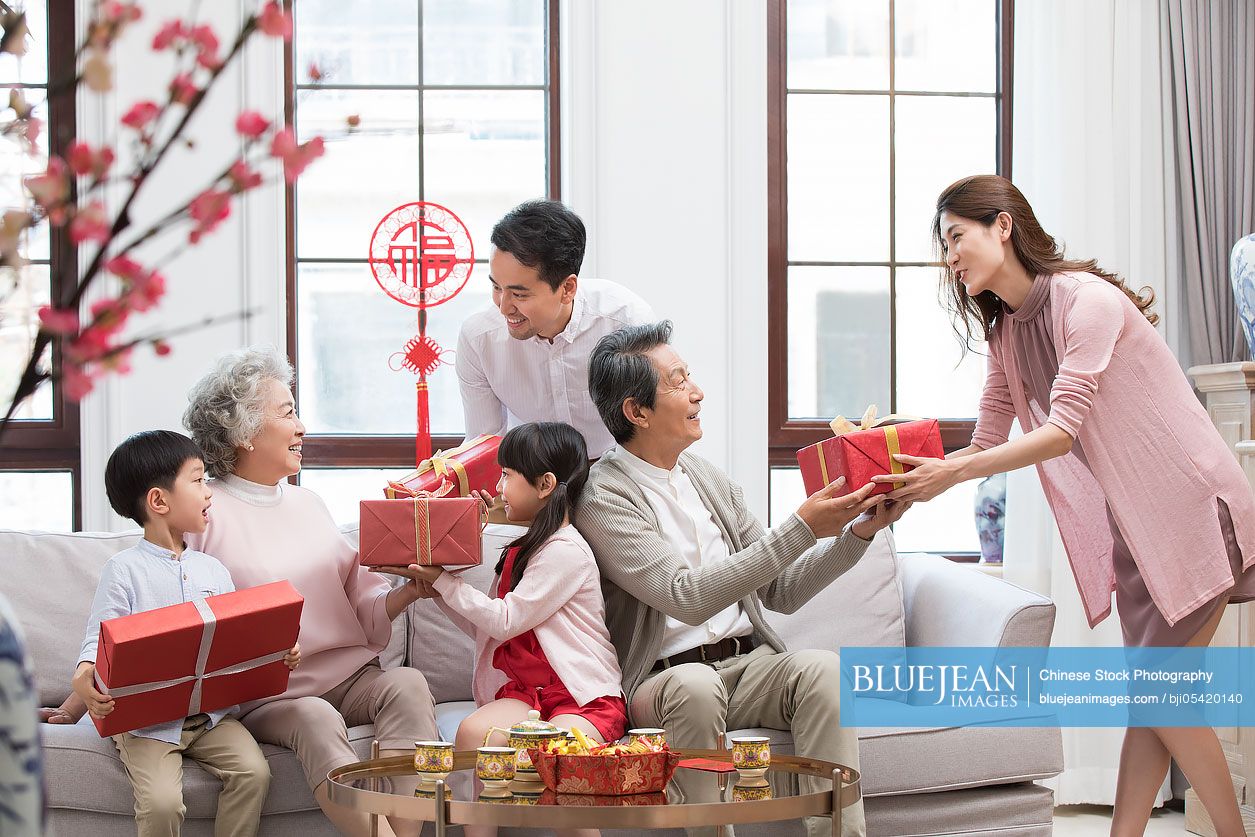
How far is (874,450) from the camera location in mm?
2330

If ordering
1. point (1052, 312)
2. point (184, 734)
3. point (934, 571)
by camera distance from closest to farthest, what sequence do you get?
point (184, 734) → point (1052, 312) → point (934, 571)

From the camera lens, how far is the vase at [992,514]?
3.80m

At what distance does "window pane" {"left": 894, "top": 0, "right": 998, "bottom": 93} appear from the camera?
400cm

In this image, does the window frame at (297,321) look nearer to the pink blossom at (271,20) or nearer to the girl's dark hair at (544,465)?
the girl's dark hair at (544,465)

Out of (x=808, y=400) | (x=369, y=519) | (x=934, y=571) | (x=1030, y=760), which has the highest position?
(x=808, y=400)

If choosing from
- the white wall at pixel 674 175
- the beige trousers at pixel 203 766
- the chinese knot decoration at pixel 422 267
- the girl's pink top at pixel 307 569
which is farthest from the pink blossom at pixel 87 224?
the white wall at pixel 674 175

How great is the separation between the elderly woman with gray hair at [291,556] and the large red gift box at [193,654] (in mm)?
189

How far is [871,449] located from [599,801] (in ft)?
3.00

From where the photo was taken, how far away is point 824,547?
250 centimetres

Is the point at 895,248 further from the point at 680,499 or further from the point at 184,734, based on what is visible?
the point at 184,734

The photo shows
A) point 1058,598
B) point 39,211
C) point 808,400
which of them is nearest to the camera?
Result: point 39,211

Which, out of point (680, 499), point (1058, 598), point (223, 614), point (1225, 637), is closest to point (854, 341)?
point (1058, 598)

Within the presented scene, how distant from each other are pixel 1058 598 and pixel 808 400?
99cm

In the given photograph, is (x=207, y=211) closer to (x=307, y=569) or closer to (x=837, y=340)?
(x=307, y=569)
